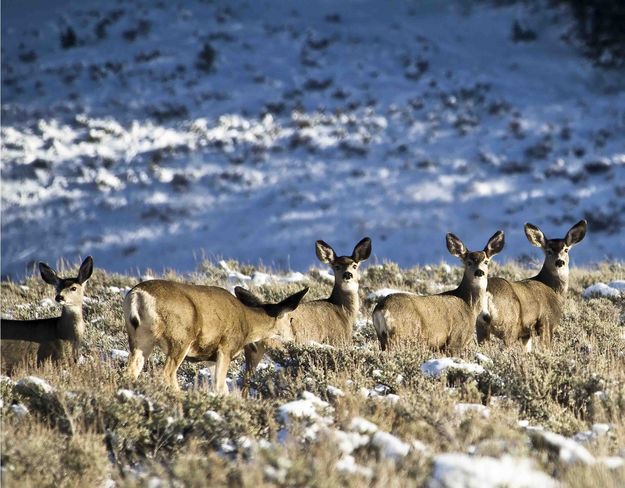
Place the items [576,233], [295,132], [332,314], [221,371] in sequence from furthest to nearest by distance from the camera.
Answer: [295,132], [576,233], [332,314], [221,371]

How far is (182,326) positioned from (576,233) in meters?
5.42

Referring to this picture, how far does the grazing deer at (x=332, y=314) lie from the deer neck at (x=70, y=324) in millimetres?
1528

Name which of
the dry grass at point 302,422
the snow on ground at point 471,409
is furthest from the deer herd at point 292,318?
the snow on ground at point 471,409

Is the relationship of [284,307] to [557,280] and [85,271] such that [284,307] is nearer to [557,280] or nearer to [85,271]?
[85,271]

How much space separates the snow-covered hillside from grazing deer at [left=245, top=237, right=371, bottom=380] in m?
→ 13.8

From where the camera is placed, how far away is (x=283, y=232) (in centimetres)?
2720

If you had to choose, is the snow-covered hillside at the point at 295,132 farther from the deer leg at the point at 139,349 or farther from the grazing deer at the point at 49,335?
the deer leg at the point at 139,349

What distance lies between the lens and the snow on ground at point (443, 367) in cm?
770

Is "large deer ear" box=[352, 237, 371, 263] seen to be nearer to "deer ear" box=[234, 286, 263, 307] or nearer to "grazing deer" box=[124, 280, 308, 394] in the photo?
"deer ear" box=[234, 286, 263, 307]

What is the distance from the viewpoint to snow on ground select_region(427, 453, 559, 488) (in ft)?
15.8

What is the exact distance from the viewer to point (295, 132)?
105ft

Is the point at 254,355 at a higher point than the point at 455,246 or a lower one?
lower

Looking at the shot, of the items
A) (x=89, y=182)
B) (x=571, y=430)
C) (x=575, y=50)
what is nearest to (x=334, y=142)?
(x=89, y=182)

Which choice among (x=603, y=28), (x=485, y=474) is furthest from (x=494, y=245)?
(x=603, y=28)
